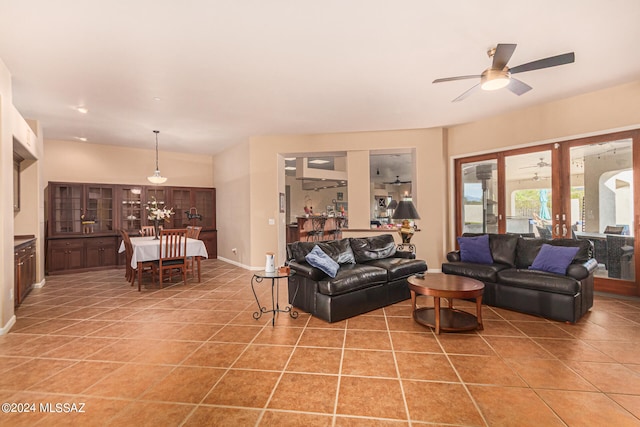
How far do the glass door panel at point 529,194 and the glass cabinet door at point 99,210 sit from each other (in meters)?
8.54

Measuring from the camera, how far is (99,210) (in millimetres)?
7262

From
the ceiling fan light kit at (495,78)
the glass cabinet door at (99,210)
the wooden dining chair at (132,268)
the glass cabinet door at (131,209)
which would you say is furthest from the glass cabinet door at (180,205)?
the ceiling fan light kit at (495,78)

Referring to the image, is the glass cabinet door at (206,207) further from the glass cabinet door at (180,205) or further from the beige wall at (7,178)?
the beige wall at (7,178)

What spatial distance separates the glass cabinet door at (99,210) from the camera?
7102 mm

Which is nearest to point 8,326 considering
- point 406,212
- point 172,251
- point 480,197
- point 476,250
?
point 172,251

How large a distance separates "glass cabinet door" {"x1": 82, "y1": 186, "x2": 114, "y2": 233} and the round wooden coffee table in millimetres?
7153

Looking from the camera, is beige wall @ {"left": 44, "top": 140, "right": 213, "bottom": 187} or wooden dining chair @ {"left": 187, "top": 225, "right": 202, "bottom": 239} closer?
wooden dining chair @ {"left": 187, "top": 225, "right": 202, "bottom": 239}

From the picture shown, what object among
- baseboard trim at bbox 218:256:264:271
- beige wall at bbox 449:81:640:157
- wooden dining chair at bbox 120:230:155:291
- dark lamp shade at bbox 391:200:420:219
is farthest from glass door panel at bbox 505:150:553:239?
wooden dining chair at bbox 120:230:155:291

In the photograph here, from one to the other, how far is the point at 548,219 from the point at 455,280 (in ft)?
9.18

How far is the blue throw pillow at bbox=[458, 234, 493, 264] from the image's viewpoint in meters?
4.56

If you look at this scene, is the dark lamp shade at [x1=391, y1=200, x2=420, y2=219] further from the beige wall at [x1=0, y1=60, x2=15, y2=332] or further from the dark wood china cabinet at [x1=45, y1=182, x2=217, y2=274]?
the dark wood china cabinet at [x1=45, y1=182, x2=217, y2=274]

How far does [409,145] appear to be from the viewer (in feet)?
20.8

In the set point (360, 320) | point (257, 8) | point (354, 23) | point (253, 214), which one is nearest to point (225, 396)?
point (360, 320)

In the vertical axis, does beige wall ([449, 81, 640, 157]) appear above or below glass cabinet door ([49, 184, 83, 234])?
above
